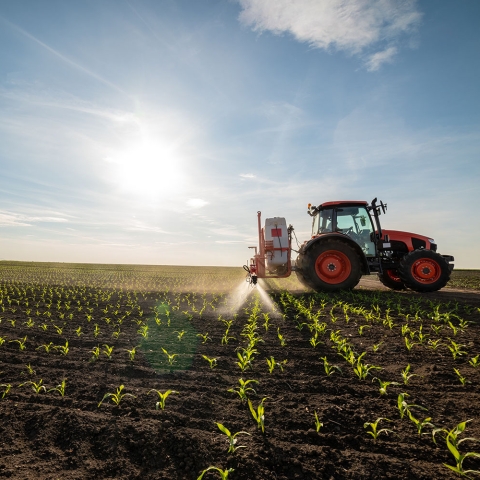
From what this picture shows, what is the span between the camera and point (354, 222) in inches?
440

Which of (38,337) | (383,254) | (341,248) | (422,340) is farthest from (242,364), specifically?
(383,254)

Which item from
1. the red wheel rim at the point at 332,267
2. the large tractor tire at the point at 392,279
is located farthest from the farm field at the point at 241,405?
the large tractor tire at the point at 392,279

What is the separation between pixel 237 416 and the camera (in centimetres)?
301

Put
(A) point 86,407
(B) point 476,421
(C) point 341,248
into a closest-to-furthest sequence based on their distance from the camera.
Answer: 1. (B) point 476,421
2. (A) point 86,407
3. (C) point 341,248

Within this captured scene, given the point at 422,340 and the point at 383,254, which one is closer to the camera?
the point at 422,340

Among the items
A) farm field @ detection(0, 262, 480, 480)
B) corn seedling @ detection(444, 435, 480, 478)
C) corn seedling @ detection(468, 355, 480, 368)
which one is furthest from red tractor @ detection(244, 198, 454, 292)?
corn seedling @ detection(444, 435, 480, 478)

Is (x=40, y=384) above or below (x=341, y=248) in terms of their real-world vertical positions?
below

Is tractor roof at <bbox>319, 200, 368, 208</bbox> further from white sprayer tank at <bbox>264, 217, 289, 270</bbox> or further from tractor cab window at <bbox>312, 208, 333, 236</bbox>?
white sprayer tank at <bbox>264, 217, 289, 270</bbox>

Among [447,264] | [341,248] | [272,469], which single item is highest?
[341,248]

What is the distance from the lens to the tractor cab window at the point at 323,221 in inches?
444

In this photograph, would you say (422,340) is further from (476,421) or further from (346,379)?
(476,421)

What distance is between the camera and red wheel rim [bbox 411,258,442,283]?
10.4 meters

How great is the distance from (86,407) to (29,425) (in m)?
0.48

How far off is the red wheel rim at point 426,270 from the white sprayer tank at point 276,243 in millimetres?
4288
